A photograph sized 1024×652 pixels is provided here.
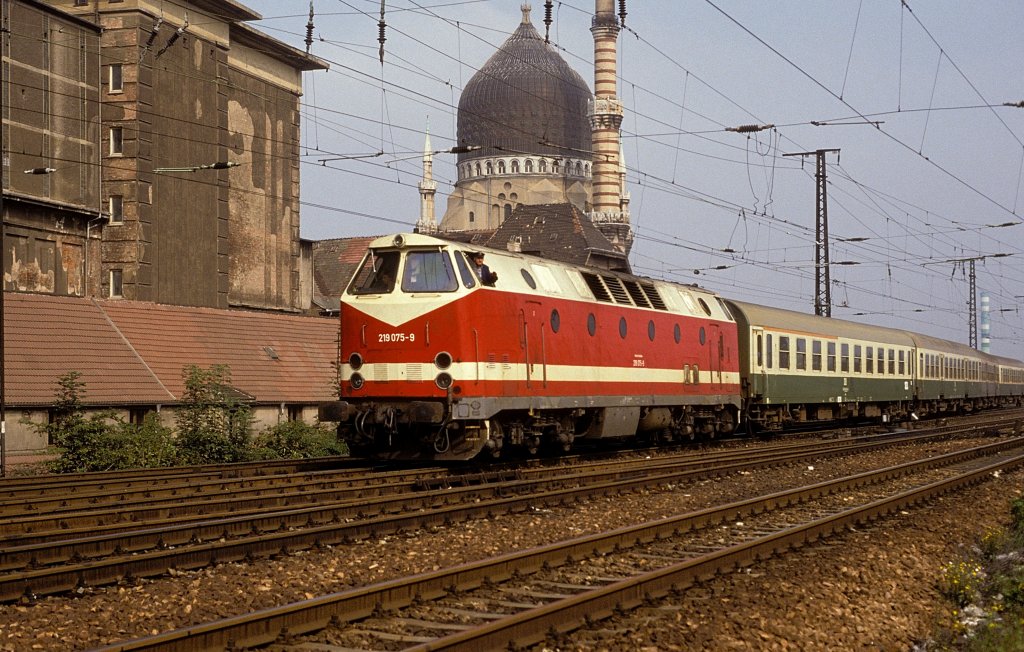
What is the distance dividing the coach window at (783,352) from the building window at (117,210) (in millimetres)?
21751

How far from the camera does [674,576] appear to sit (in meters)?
10.6

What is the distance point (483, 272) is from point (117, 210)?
23.0 m

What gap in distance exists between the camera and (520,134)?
5138 inches

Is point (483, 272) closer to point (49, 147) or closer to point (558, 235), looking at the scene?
point (49, 147)

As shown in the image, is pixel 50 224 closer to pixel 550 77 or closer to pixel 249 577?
pixel 249 577

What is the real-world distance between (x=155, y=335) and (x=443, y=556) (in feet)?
80.5

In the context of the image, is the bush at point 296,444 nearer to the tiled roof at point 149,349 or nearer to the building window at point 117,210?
the tiled roof at point 149,349

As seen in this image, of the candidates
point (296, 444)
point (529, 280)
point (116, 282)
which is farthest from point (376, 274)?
point (116, 282)

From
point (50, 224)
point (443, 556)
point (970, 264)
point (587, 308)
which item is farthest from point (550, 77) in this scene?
point (443, 556)

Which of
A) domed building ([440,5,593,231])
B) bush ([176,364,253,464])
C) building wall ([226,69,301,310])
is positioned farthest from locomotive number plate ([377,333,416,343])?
domed building ([440,5,593,231])

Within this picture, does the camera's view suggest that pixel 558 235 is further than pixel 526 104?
No

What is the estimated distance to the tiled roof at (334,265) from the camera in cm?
6110

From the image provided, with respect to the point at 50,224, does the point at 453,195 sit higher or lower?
higher

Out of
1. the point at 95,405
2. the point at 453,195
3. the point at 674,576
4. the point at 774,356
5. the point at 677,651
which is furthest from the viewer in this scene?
the point at 453,195
